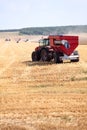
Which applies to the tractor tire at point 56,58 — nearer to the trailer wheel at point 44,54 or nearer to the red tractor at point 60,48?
the red tractor at point 60,48

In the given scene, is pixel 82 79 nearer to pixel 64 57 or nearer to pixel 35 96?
pixel 35 96

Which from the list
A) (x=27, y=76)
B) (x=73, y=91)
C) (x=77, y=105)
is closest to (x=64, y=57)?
(x=27, y=76)

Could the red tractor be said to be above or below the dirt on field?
below

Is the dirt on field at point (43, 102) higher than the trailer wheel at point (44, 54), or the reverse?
the dirt on field at point (43, 102)

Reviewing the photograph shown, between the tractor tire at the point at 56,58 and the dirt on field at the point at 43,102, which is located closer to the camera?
the dirt on field at the point at 43,102

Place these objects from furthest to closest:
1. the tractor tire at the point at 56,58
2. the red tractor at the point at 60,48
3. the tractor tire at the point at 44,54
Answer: the tractor tire at the point at 44,54
the red tractor at the point at 60,48
the tractor tire at the point at 56,58

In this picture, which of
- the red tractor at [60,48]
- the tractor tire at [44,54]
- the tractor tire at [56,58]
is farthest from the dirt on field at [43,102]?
the tractor tire at [44,54]

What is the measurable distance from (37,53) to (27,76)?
1238 cm

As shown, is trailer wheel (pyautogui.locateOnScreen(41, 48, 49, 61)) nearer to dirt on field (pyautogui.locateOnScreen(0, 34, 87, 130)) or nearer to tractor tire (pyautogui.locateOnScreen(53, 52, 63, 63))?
tractor tire (pyautogui.locateOnScreen(53, 52, 63, 63))

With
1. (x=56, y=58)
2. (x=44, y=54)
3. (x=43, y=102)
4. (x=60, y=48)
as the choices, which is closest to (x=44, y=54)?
(x=44, y=54)

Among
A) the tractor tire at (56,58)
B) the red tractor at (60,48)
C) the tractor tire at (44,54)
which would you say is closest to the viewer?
the tractor tire at (56,58)

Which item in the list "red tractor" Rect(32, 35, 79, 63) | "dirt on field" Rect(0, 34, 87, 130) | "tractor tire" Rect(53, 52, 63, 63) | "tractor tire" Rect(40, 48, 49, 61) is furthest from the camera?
"tractor tire" Rect(40, 48, 49, 61)

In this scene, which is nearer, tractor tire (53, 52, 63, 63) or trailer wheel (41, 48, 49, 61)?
tractor tire (53, 52, 63, 63)

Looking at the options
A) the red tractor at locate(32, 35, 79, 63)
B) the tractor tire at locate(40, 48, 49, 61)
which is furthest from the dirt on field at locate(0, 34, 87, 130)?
the tractor tire at locate(40, 48, 49, 61)
